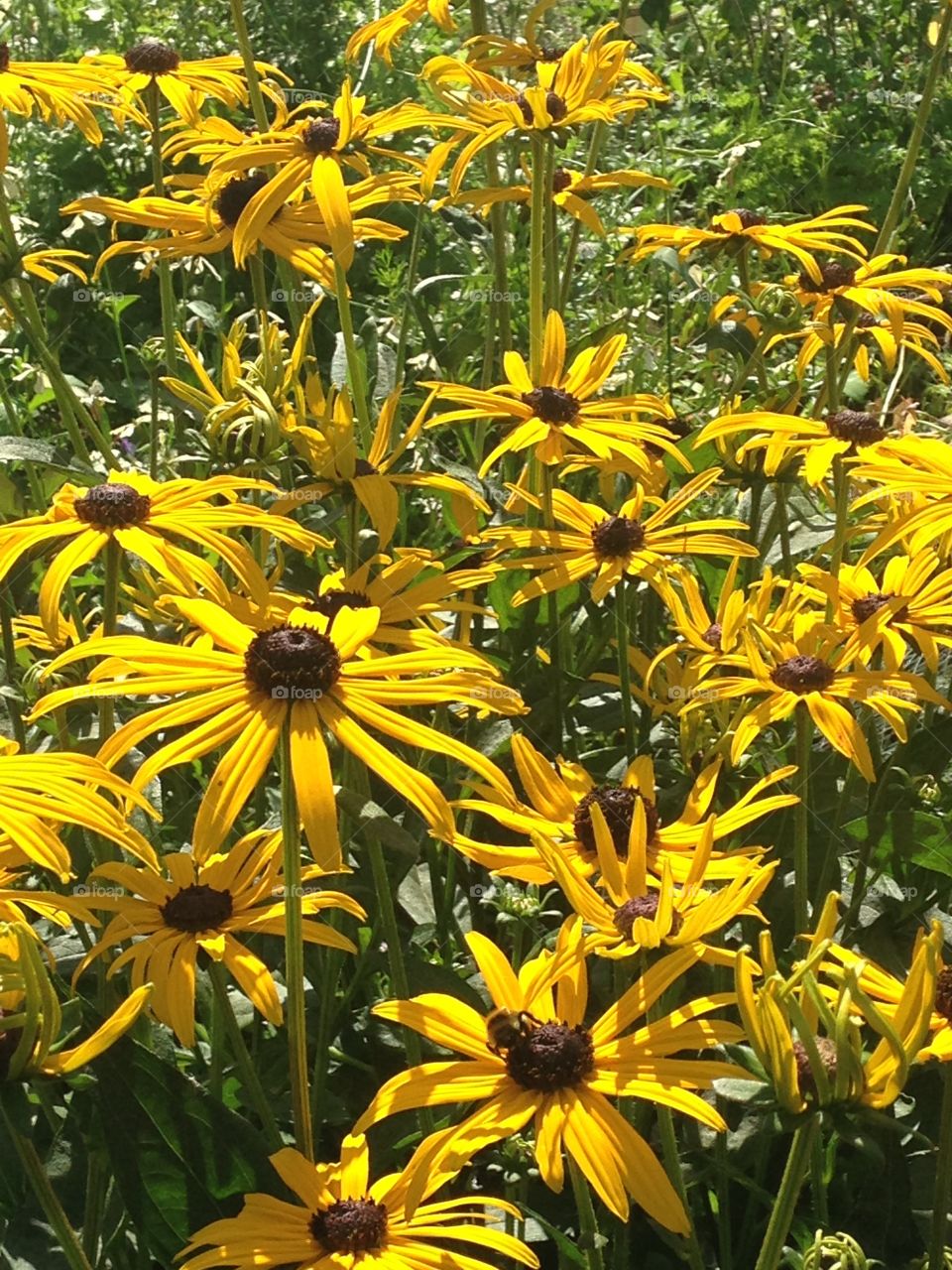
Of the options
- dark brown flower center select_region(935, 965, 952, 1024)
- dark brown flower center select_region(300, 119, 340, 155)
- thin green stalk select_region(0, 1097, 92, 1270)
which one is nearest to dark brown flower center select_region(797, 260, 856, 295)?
dark brown flower center select_region(300, 119, 340, 155)

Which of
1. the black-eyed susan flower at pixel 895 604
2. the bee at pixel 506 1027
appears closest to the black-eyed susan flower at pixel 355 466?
the black-eyed susan flower at pixel 895 604

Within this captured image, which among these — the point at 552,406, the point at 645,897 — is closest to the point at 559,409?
the point at 552,406

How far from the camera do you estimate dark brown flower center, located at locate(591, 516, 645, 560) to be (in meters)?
1.62

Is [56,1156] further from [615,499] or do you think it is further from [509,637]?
[615,499]

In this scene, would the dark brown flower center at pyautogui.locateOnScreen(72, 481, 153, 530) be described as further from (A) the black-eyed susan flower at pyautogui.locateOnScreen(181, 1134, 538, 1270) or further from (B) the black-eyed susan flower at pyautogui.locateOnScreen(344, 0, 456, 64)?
(B) the black-eyed susan flower at pyautogui.locateOnScreen(344, 0, 456, 64)

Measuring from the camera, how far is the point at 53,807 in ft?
3.24

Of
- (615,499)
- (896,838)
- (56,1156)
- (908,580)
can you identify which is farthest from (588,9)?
(56,1156)

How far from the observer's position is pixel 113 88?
1.84 meters

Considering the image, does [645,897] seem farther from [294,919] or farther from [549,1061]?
[294,919]

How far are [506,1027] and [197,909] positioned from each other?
1.04 ft

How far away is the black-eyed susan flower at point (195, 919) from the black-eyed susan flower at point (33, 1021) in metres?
0.18

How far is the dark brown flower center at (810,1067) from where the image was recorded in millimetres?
909

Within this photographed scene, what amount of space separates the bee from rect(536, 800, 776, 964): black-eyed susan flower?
0.08 m

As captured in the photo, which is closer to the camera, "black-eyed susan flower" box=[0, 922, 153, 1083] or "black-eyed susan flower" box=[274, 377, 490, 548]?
"black-eyed susan flower" box=[0, 922, 153, 1083]
